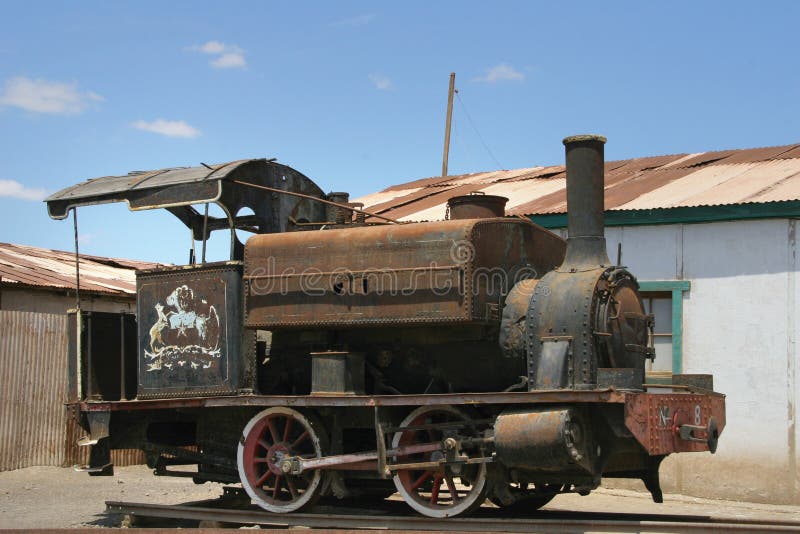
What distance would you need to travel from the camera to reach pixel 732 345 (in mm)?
11664

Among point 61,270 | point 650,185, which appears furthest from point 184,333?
point 61,270

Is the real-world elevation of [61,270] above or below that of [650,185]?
below

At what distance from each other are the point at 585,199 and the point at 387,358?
2.23m

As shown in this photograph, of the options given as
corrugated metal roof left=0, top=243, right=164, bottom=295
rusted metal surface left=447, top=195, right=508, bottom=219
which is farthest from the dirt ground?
rusted metal surface left=447, top=195, right=508, bottom=219

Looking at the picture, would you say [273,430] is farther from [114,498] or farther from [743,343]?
[743,343]

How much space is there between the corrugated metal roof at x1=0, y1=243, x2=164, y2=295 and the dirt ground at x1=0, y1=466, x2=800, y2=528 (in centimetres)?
278

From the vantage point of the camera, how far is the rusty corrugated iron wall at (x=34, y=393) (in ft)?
44.5

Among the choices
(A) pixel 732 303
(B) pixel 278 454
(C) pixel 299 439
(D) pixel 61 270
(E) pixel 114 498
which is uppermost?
(D) pixel 61 270

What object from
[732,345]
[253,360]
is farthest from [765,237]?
[253,360]

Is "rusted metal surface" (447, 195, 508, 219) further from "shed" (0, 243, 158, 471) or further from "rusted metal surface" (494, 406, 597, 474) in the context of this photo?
"shed" (0, 243, 158, 471)

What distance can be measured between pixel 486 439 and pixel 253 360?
2.43m

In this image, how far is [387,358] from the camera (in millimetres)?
8812

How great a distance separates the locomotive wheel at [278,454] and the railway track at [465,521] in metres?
0.21

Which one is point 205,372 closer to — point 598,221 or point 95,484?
point 598,221
